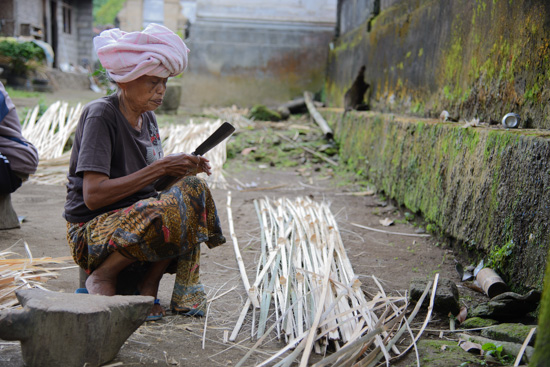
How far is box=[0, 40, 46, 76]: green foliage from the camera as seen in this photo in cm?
1273

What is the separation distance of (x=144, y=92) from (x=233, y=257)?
4.35 ft

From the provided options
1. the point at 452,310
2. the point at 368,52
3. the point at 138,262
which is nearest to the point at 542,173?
the point at 452,310

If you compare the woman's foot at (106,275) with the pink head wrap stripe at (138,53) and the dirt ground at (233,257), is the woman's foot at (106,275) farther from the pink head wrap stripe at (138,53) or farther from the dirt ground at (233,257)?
the pink head wrap stripe at (138,53)

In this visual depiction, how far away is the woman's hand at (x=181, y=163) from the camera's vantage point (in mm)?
1922

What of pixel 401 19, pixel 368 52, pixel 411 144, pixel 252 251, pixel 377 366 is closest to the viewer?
pixel 377 366

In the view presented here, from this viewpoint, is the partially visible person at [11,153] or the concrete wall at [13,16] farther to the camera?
the concrete wall at [13,16]

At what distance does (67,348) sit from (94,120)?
84cm

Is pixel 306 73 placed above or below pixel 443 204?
above

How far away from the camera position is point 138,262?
6.87ft

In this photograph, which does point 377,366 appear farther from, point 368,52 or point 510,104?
point 368,52

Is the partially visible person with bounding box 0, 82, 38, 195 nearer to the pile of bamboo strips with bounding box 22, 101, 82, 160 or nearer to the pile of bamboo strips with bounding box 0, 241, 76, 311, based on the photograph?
the pile of bamboo strips with bounding box 0, 241, 76, 311

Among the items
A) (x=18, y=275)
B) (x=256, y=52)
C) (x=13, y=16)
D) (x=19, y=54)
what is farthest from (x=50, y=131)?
(x=13, y=16)

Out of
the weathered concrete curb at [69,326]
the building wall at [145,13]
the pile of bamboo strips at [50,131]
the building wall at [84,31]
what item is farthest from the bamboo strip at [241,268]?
the building wall at [145,13]

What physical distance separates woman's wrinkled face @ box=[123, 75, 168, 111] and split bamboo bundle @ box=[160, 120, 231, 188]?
311 centimetres
